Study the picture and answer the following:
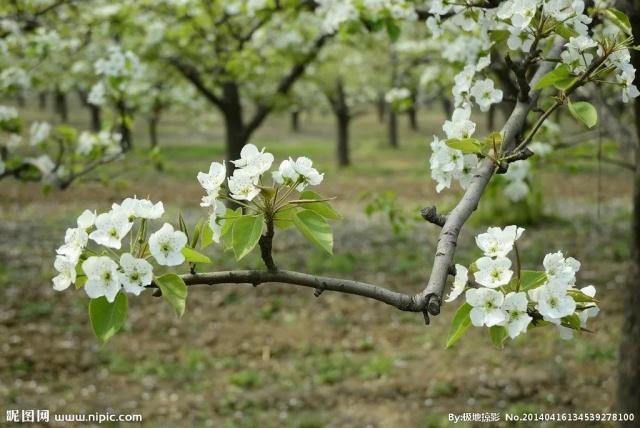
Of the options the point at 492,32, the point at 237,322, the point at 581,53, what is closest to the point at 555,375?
the point at 237,322

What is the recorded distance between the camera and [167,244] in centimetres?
115

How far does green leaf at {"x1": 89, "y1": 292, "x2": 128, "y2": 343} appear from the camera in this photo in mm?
1097

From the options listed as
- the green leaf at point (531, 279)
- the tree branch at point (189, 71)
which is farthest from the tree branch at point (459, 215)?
the tree branch at point (189, 71)

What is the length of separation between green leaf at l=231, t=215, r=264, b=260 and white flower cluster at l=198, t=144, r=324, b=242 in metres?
0.04

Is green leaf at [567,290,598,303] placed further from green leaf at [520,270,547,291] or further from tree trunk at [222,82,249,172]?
tree trunk at [222,82,249,172]

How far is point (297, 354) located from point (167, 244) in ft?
14.2

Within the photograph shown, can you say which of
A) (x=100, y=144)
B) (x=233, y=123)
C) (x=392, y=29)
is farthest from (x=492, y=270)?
(x=233, y=123)

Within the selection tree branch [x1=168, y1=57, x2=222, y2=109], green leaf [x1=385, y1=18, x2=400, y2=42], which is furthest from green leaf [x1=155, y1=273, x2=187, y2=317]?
tree branch [x1=168, y1=57, x2=222, y2=109]

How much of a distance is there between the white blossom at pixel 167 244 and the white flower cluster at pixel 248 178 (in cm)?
9

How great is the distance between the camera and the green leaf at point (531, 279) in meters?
1.12

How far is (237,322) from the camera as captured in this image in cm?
610

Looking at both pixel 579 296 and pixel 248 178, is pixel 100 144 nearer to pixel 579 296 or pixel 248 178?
pixel 248 178

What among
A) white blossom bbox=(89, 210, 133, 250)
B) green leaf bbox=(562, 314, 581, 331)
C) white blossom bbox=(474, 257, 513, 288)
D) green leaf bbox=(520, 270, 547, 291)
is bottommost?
green leaf bbox=(562, 314, 581, 331)

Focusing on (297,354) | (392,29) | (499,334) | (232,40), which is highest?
(232,40)
